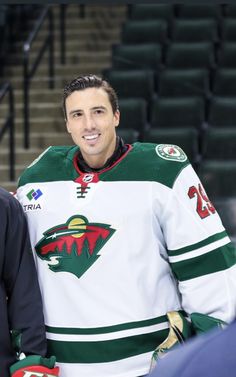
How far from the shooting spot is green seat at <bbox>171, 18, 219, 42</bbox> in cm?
787

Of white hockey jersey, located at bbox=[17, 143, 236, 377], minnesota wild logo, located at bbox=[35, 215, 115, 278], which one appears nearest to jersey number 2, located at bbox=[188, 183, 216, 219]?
white hockey jersey, located at bbox=[17, 143, 236, 377]

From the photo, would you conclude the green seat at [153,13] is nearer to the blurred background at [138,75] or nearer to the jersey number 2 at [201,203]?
the blurred background at [138,75]

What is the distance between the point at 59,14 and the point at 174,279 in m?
7.02

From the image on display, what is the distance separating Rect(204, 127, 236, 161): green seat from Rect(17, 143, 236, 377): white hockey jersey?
4367mm

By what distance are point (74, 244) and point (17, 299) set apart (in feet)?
0.58

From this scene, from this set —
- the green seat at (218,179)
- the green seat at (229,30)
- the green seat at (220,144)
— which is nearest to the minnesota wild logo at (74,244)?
the green seat at (218,179)

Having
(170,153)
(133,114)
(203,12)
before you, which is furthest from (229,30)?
(170,153)

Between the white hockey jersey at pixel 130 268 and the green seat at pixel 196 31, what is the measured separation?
19.0 ft

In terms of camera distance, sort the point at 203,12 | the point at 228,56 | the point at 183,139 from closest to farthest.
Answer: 1. the point at 183,139
2. the point at 228,56
3. the point at 203,12

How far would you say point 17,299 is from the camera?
219 centimetres

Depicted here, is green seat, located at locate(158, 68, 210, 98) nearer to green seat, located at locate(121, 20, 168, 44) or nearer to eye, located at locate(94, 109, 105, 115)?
green seat, located at locate(121, 20, 168, 44)

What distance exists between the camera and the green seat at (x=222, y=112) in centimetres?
680

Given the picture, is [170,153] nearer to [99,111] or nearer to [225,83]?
[99,111]

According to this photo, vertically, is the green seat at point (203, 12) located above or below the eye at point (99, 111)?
below
